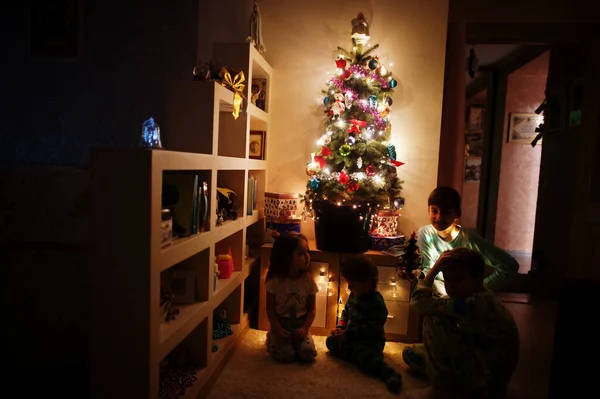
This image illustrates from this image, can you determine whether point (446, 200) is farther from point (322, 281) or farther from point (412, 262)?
point (322, 281)

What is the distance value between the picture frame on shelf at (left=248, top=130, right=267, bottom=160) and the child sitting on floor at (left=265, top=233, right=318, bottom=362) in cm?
82

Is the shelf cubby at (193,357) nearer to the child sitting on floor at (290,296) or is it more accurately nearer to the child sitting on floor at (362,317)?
the child sitting on floor at (290,296)

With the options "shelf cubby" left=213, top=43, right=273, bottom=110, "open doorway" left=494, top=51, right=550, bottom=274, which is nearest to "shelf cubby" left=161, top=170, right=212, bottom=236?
"shelf cubby" left=213, top=43, right=273, bottom=110

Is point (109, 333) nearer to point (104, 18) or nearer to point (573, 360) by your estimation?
point (573, 360)

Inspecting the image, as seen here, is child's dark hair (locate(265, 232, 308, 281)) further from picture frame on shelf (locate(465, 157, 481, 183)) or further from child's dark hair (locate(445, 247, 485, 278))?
picture frame on shelf (locate(465, 157, 481, 183))

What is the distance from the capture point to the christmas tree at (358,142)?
8.00ft

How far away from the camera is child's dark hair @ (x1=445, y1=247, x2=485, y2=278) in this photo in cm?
166

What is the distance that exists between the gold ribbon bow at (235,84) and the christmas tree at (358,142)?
0.68m

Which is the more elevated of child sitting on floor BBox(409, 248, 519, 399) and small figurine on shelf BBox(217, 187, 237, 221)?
small figurine on shelf BBox(217, 187, 237, 221)

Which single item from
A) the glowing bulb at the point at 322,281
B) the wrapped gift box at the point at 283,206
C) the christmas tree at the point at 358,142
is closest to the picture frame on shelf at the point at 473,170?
the christmas tree at the point at 358,142

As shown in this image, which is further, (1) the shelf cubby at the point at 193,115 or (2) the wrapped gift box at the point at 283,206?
(2) the wrapped gift box at the point at 283,206

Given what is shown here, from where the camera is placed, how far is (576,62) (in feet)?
11.4

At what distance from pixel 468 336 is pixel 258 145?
5.84 ft

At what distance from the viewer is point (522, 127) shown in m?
4.98
